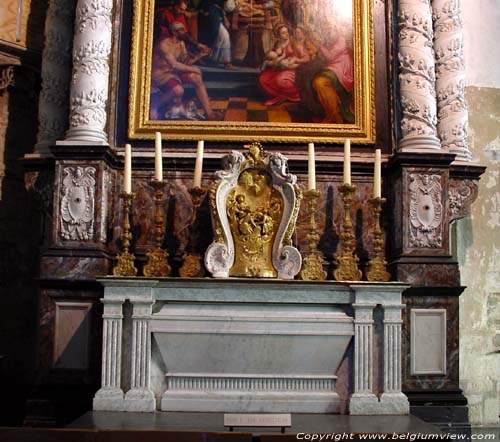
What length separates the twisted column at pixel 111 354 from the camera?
5.94 metres

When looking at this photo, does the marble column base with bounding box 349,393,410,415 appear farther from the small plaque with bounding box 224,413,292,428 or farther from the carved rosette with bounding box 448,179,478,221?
the carved rosette with bounding box 448,179,478,221

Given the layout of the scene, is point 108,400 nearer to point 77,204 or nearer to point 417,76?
point 77,204

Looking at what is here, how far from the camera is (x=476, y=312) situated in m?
8.01

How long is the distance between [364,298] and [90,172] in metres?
2.78

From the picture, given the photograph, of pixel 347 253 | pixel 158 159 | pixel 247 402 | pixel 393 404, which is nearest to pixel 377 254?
pixel 347 253

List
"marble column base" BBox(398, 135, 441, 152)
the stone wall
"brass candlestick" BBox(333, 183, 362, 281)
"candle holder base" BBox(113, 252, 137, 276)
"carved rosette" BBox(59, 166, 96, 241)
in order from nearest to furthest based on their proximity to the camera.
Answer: "candle holder base" BBox(113, 252, 137, 276) < "brass candlestick" BBox(333, 183, 362, 281) < "carved rosette" BBox(59, 166, 96, 241) < "marble column base" BBox(398, 135, 441, 152) < the stone wall

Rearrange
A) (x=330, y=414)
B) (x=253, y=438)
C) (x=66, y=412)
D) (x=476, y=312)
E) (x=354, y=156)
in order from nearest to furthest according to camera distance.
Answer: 1. (x=253, y=438)
2. (x=330, y=414)
3. (x=66, y=412)
4. (x=354, y=156)
5. (x=476, y=312)

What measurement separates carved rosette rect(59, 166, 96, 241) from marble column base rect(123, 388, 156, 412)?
5.42 ft

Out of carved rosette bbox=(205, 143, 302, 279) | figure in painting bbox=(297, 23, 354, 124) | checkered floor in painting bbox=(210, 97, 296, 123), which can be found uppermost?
figure in painting bbox=(297, 23, 354, 124)

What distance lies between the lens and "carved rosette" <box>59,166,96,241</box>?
696 centimetres

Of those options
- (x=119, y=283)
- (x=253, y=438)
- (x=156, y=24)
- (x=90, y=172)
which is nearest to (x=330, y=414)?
(x=253, y=438)

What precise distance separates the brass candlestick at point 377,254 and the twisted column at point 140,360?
6.37ft

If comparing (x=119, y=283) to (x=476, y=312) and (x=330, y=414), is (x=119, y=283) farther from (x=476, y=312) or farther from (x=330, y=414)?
(x=476, y=312)

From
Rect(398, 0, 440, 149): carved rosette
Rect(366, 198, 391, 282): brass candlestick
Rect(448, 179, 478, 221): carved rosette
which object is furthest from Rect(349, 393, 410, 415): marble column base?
Rect(398, 0, 440, 149): carved rosette
